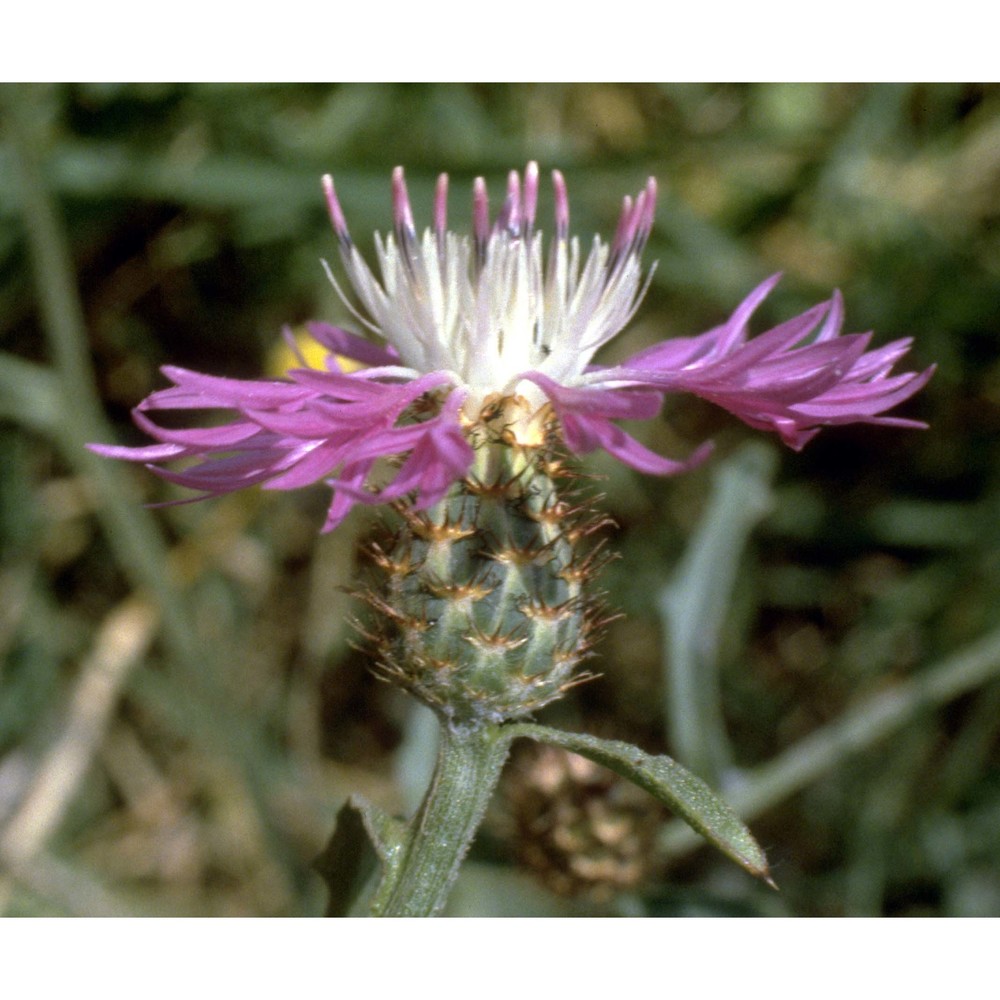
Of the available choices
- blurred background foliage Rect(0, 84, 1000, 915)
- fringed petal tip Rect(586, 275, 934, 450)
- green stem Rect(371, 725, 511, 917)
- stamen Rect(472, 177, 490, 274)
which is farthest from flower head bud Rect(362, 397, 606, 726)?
blurred background foliage Rect(0, 84, 1000, 915)

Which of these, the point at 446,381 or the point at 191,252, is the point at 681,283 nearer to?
the point at 191,252

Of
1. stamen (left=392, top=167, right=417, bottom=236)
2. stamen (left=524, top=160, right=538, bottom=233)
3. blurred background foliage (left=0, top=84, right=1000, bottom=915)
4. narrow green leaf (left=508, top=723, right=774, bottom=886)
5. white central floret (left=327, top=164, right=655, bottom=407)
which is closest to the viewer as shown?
narrow green leaf (left=508, top=723, right=774, bottom=886)

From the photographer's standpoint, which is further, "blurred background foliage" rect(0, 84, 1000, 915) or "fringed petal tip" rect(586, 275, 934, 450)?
"blurred background foliage" rect(0, 84, 1000, 915)

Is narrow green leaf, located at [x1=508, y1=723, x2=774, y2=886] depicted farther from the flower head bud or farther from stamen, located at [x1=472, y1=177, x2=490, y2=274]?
stamen, located at [x1=472, y1=177, x2=490, y2=274]

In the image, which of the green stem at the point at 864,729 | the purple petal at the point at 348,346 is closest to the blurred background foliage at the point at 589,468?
the green stem at the point at 864,729

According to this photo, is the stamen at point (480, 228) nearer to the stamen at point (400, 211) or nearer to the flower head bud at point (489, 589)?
the stamen at point (400, 211)

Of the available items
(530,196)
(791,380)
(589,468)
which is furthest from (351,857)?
(589,468)

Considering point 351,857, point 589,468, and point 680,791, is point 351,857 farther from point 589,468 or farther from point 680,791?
point 589,468

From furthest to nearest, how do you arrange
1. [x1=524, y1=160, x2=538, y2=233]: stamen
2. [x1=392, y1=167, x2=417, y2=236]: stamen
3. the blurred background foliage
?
1. the blurred background foliage
2. [x1=524, y1=160, x2=538, y2=233]: stamen
3. [x1=392, y1=167, x2=417, y2=236]: stamen
